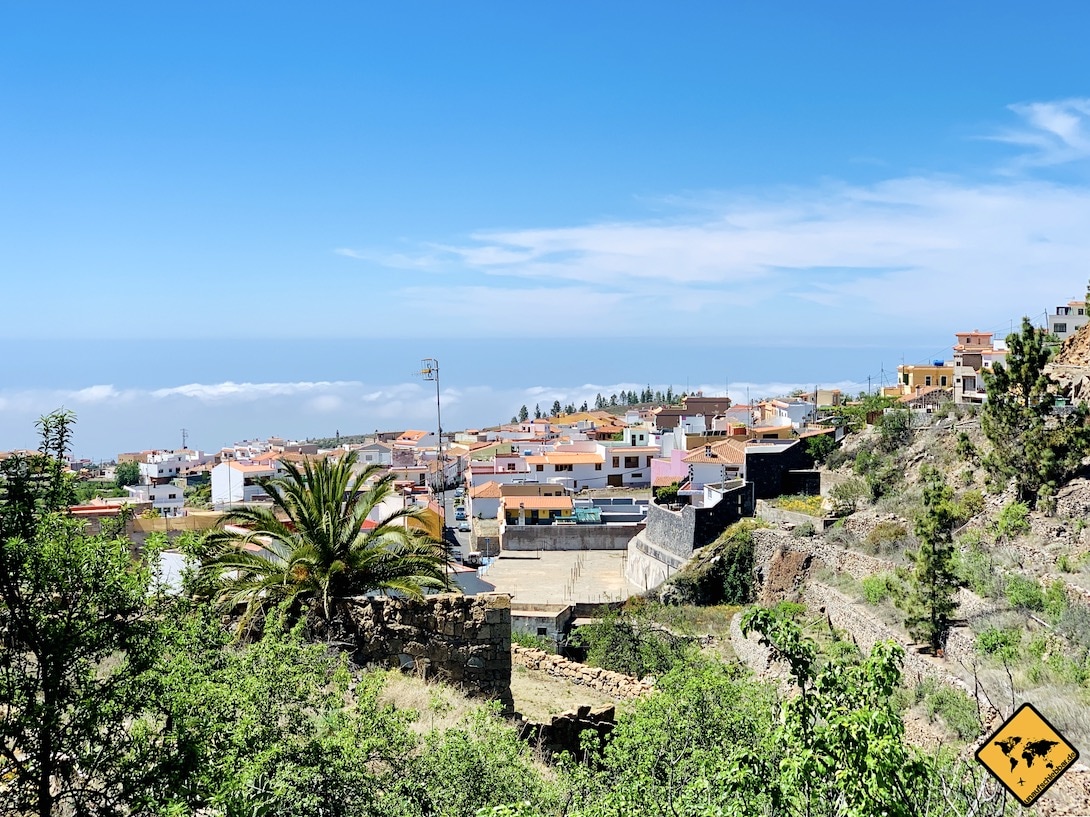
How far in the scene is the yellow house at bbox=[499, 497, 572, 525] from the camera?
47562mm

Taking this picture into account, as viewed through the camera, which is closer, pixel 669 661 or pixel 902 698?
pixel 902 698

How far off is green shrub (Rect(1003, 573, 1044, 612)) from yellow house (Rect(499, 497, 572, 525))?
3075 centimetres

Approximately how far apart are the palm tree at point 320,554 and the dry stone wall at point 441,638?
298 millimetres

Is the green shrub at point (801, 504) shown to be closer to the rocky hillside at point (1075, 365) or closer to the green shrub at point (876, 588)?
the rocky hillside at point (1075, 365)

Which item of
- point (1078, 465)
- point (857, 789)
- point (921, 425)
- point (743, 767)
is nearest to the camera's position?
point (857, 789)

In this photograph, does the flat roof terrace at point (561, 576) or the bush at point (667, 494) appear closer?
the flat roof terrace at point (561, 576)

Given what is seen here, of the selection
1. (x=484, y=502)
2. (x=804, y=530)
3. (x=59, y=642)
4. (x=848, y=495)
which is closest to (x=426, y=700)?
(x=59, y=642)

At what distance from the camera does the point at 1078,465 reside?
22.8 metres

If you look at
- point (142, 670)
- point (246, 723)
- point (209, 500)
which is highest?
point (142, 670)

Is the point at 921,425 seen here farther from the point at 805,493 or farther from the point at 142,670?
the point at 142,670

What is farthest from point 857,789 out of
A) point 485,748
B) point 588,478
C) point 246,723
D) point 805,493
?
point 588,478

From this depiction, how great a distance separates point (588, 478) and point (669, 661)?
41713mm

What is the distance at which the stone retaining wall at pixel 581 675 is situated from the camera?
15945 millimetres

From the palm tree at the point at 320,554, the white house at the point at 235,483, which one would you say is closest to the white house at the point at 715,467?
the white house at the point at 235,483
